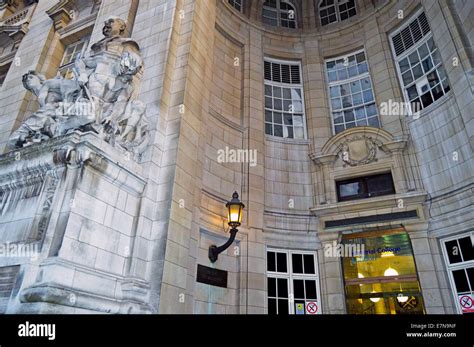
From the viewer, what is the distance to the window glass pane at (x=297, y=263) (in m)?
10.1

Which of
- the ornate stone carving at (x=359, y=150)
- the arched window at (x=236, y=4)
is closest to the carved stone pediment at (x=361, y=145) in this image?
the ornate stone carving at (x=359, y=150)

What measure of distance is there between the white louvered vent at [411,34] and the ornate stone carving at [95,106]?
10.1 m

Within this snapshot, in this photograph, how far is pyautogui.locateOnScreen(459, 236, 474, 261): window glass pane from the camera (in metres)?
8.58

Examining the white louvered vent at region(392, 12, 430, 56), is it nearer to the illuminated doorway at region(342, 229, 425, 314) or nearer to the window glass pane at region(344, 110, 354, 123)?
the window glass pane at region(344, 110, 354, 123)

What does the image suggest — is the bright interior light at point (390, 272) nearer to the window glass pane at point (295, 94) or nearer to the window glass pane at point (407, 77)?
the window glass pane at point (407, 77)

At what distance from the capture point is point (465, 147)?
30.1 ft

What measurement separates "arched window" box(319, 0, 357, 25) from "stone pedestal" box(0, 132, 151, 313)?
12.3m

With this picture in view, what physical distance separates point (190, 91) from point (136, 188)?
10.7 feet

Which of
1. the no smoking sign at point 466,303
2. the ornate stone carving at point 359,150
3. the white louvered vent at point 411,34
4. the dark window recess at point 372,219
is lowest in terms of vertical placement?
the no smoking sign at point 466,303

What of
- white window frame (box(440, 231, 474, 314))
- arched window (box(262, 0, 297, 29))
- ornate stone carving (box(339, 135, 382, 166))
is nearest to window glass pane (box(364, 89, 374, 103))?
ornate stone carving (box(339, 135, 382, 166))

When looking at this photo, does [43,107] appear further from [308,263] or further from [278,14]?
[278,14]

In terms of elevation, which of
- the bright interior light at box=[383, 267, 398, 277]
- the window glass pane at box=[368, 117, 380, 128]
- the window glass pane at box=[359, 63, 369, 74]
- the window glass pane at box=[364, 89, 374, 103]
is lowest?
the bright interior light at box=[383, 267, 398, 277]
